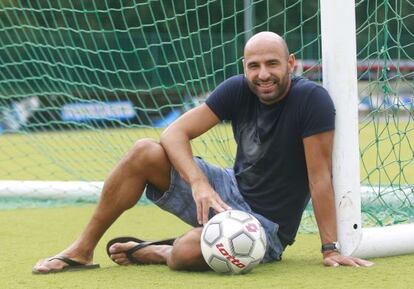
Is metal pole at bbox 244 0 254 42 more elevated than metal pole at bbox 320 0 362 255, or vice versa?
metal pole at bbox 244 0 254 42

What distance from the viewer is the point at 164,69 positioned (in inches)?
304

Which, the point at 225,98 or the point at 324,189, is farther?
the point at 225,98

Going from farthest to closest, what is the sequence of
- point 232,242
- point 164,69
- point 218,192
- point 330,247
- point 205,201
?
point 164,69 < point 218,192 < point 330,247 < point 205,201 < point 232,242

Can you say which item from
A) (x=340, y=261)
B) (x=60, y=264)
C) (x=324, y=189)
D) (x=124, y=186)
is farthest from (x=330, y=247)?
(x=60, y=264)

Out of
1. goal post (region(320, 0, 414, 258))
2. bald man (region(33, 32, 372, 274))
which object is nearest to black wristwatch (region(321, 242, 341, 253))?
bald man (region(33, 32, 372, 274))

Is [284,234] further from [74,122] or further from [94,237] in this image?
[74,122]

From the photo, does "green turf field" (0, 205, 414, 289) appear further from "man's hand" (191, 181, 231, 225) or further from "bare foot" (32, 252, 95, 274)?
"man's hand" (191, 181, 231, 225)

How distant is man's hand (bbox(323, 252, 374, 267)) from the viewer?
4434mm

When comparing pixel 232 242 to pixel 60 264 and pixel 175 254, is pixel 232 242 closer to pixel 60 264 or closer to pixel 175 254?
pixel 175 254

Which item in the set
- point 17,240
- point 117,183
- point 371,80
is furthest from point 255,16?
point 117,183

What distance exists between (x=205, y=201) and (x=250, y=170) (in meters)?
0.33

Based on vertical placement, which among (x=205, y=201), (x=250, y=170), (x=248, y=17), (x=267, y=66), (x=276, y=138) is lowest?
(x=205, y=201)

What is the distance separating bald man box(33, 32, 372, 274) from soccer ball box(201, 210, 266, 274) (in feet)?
0.35

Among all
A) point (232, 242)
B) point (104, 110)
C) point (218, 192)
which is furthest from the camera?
point (104, 110)
